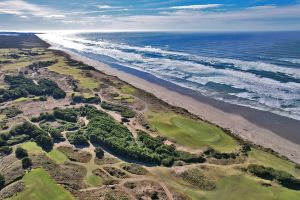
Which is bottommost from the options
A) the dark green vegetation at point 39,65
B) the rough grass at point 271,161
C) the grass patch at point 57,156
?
the rough grass at point 271,161

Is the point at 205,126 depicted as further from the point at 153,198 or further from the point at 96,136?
the point at 153,198

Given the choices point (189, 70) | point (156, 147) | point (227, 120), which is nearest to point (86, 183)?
point (156, 147)

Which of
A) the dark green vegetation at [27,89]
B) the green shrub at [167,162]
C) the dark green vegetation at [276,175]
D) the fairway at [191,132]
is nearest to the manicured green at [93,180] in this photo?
the green shrub at [167,162]

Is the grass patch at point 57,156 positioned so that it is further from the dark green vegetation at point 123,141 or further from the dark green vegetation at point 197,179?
the dark green vegetation at point 197,179

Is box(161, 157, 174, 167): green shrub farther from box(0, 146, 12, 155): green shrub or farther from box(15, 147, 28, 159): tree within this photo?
box(0, 146, 12, 155): green shrub

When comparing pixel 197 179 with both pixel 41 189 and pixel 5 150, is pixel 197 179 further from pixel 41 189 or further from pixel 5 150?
pixel 5 150

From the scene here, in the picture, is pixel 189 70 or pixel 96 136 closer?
pixel 96 136
